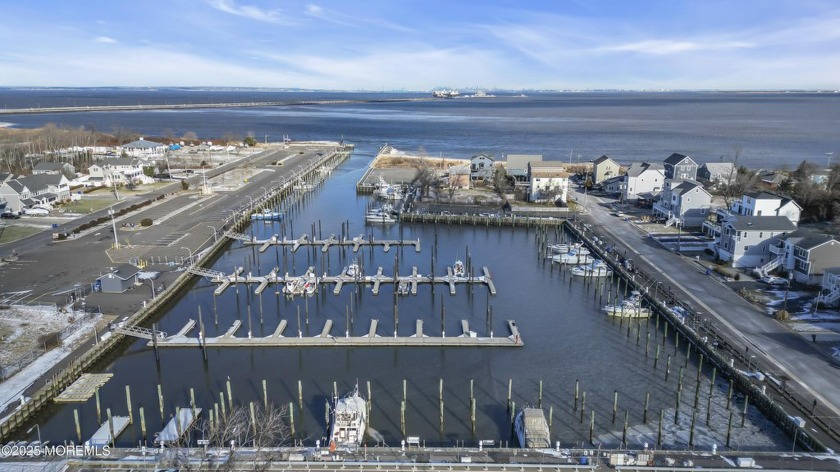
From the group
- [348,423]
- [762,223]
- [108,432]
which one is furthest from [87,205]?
[762,223]

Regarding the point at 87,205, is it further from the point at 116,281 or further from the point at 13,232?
the point at 116,281

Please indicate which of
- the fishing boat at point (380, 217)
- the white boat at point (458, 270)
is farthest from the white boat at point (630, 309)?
the fishing boat at point (380, 217)

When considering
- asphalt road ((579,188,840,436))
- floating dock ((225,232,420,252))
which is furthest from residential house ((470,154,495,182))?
asphalt road ((579,188,840,436))

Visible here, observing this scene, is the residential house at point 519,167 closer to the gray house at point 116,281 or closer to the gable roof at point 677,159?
the gable roof at point 677,159

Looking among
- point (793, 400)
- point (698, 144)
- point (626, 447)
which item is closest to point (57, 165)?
point (626, 447)

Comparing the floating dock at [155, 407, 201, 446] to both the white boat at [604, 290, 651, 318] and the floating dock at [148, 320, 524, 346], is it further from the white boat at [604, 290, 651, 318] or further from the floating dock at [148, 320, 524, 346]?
the white boat at [604, 290, 651, 318]
